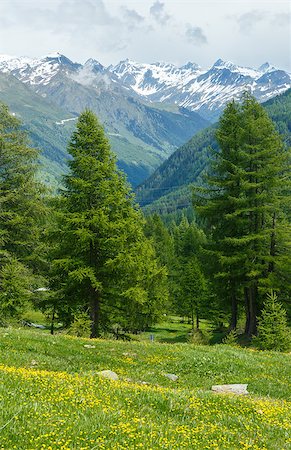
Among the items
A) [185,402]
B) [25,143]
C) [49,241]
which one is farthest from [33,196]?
[185,402]

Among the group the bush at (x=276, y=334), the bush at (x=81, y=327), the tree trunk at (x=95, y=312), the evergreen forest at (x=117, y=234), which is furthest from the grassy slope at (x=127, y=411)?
the tree trunk at (x=95, y=312)

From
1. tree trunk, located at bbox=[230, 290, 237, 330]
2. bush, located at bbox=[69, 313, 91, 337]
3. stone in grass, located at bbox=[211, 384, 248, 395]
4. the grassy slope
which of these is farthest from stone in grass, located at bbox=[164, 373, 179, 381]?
tree trunk, located at bbox=[230, 290, 237, 330]

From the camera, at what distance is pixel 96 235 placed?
26328 mm

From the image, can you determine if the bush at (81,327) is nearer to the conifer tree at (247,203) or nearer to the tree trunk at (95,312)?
the tree trunk at (95,312)

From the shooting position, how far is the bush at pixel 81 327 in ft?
77.3

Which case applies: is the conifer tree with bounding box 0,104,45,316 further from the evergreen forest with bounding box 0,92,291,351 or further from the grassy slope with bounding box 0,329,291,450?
the grassy slope with bounding box 0,329,291,450

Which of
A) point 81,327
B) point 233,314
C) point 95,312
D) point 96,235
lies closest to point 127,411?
point 81,327

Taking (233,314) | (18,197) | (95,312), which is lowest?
(233,314)

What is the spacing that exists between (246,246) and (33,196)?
17.2 metres

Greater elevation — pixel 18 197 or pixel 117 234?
pixel 18 197

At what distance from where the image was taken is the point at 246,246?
32375 millimetres

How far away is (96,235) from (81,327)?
5.63 meters

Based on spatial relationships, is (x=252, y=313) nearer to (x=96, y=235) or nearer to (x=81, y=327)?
(x=96, y=235)

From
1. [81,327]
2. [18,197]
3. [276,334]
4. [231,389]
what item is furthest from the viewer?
[18,197]
